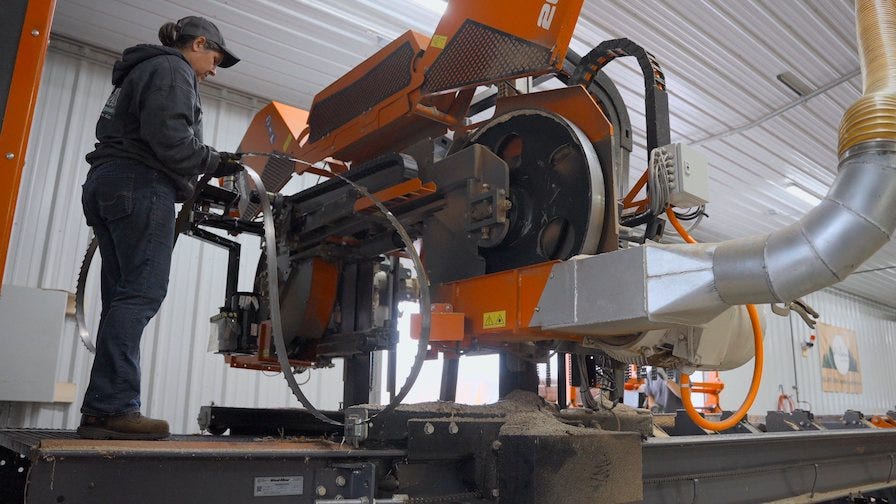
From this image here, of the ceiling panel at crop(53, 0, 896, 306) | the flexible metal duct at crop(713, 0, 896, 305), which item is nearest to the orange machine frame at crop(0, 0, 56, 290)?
the flexible metal duct at crop(713, 0, 896, 305)

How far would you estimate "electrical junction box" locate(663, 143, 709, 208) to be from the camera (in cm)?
247

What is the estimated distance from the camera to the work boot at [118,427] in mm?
2211

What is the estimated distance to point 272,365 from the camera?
390cm

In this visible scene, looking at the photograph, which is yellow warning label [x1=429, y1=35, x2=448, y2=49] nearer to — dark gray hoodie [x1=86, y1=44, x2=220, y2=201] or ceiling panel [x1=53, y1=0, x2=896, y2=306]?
dark gray hoodie [x1=86, y1=44, x2=220, y2=201]

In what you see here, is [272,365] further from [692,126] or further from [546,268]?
[692,126]

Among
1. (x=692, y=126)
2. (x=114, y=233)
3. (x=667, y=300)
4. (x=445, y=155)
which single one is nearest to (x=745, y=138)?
(x=692, y=126)

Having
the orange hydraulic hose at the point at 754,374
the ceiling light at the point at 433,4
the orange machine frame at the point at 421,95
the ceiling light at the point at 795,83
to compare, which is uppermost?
the ceiling light at the point at 795,83

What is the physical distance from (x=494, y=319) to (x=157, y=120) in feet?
4.85

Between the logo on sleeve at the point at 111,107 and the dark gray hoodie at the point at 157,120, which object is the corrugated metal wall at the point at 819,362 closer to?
the dark gray hoodie at the point at 157,120

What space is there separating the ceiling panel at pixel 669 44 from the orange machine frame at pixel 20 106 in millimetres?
4214

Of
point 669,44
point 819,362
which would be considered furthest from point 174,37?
point 819,362

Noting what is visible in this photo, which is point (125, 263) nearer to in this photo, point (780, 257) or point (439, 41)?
point (439, 41)

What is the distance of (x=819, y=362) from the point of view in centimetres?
1498

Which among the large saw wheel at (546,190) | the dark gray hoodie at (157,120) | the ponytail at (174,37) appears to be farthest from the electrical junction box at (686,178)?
the ponytail at (174,37)
